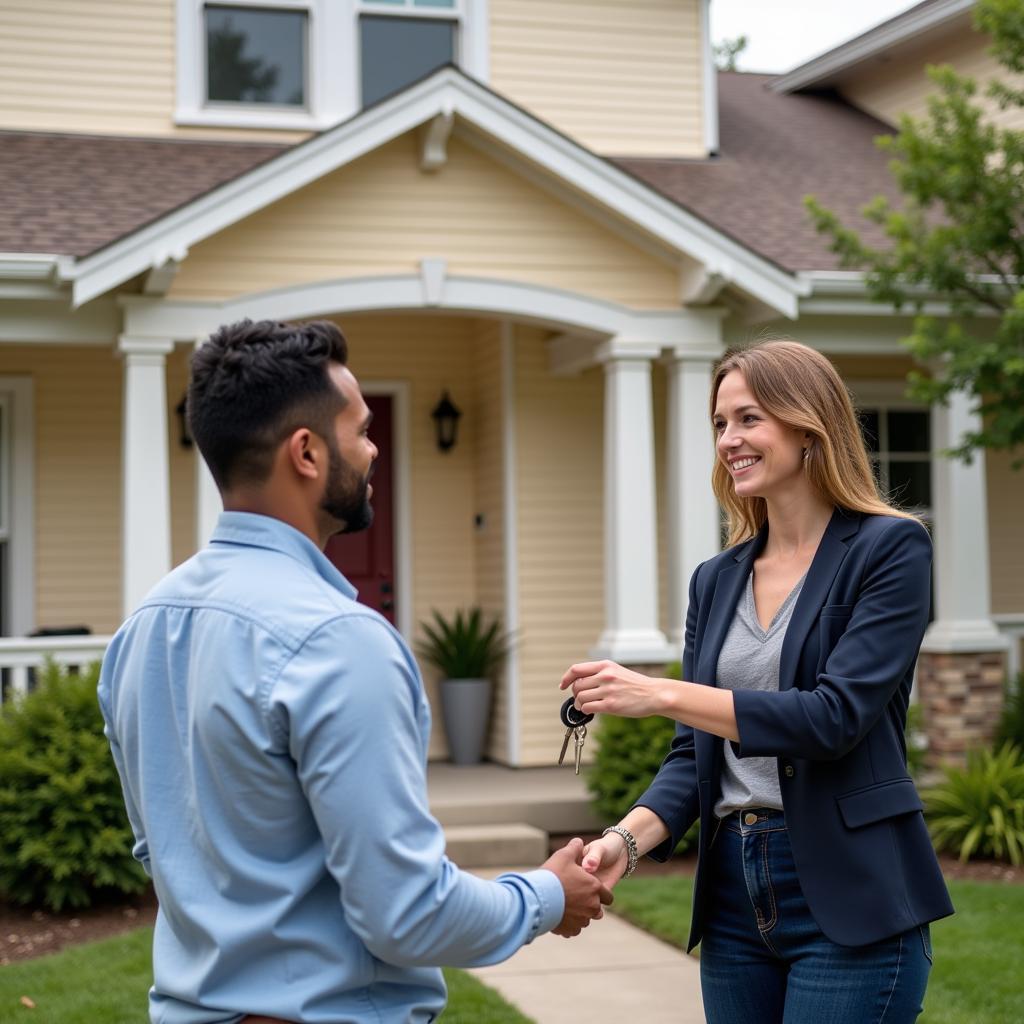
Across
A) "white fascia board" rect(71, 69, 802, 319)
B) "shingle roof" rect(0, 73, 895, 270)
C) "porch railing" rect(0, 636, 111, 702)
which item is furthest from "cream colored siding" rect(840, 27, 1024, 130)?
"porch railing" rect(0, 636, 111, 702)

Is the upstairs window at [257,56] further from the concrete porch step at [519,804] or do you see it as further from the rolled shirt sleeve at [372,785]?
the rolled shirt sleeve at [372,785]

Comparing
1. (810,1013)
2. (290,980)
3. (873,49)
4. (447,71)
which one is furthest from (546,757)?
(290,980)

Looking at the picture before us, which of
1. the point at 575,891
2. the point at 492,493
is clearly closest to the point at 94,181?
the point at 492,493

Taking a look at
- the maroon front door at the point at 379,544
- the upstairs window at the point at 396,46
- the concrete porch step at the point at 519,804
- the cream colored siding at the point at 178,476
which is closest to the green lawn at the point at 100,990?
the concrete porch step at the point at 519,804

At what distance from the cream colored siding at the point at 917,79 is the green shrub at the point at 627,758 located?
6.06m

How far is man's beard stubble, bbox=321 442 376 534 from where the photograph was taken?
2.14m

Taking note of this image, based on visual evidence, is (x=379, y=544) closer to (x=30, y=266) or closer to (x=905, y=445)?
(x=30, y=266)

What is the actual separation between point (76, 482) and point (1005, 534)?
7.19m

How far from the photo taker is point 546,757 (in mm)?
10797

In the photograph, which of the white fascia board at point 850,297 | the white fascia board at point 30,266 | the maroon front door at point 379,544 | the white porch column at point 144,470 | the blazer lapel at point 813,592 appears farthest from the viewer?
the maroon front door at point 379,544

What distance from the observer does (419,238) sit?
9.21m

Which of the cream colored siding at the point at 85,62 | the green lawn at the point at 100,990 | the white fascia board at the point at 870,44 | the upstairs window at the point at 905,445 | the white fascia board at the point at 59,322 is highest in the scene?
the white fascia board at the point at 870,44

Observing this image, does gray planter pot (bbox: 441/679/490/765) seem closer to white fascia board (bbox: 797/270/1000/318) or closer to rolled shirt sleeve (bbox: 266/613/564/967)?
white fascia board (bbox: 797/270/1000/318)

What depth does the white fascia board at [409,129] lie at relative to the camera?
838 cm
